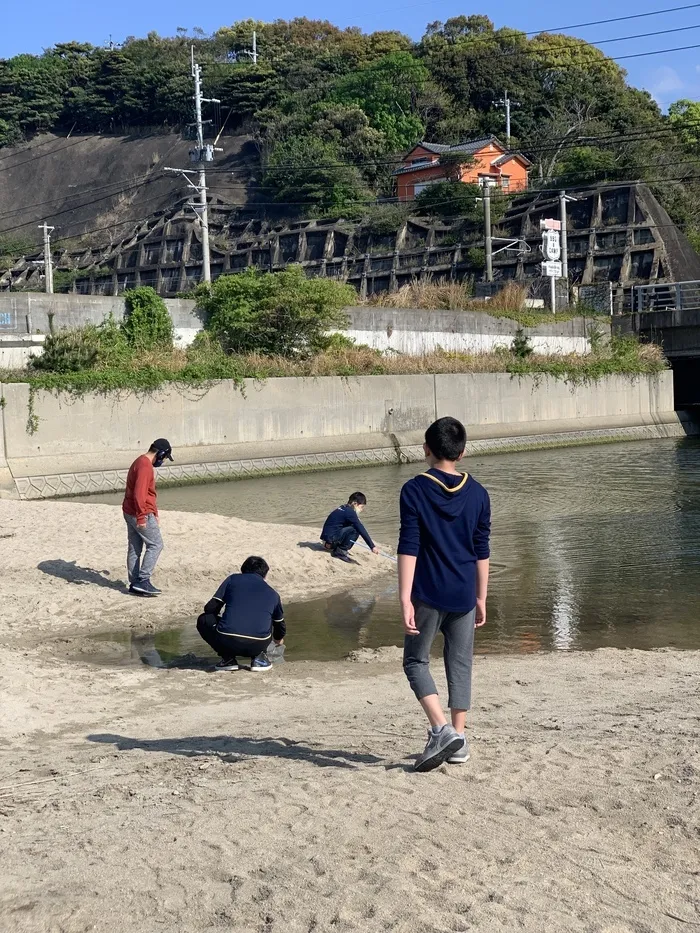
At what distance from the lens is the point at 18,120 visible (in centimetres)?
12850

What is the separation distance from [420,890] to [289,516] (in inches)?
677

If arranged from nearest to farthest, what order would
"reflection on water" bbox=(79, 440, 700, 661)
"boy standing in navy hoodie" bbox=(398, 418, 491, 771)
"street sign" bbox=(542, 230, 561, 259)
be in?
"boy standing in navy hoodie" bbox=(398, 418, 491, 771)
"reflection on water" bbox=(79, 440, 700, 661)
"street sign" bbox=(542, 230, 561, 259)

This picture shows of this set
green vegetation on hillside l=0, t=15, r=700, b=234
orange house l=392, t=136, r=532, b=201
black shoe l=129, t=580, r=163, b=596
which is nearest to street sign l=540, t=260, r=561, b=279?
green vegetation on hillside l=0, t=15, r=700, b=234

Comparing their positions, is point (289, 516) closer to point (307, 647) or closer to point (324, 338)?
point (307, 647)

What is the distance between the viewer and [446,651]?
6328mm

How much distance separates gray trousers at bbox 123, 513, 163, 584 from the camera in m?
12.9

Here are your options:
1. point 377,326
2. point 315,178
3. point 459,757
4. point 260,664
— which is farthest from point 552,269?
point 459,757

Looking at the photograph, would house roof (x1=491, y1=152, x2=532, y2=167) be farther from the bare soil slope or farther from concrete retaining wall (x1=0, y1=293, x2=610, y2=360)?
concrete retaining wall (x1=0, y1=293, x2=610, y2=360)

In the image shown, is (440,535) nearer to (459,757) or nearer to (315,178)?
(459,757)

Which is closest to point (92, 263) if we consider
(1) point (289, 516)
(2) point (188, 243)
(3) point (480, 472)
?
(2) point (188, 243)

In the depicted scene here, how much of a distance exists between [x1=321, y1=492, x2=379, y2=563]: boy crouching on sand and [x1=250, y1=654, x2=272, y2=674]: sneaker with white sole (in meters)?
5.20

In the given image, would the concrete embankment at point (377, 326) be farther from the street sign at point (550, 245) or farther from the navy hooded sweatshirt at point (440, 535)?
the navy hooded sweatshirt at point (440, 535)

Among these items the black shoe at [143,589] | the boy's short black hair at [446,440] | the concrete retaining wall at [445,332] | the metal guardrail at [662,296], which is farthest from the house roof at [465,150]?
the boy's short black hair at [446,440]

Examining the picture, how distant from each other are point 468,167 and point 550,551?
67817mm
